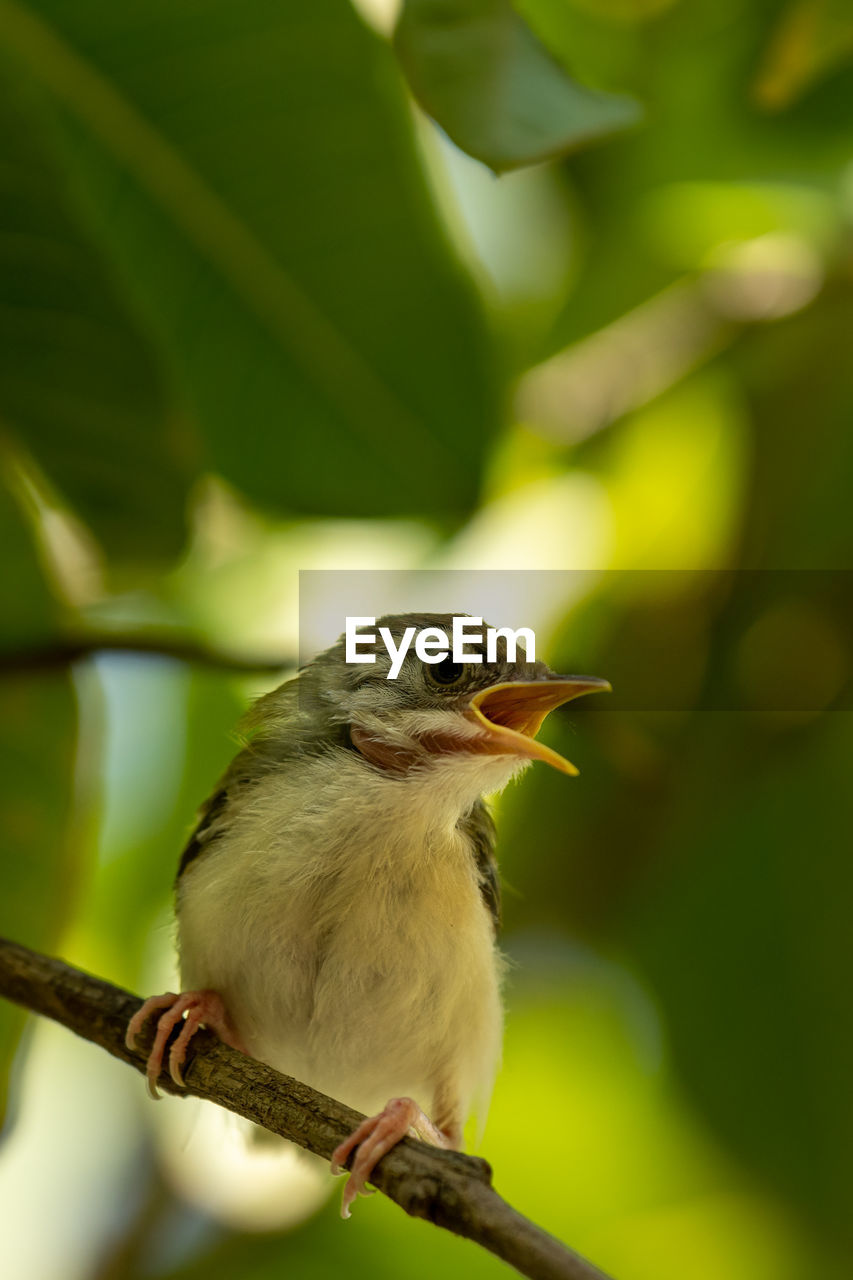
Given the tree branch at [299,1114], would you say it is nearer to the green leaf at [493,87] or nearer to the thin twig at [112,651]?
the thin twig at [112,651]

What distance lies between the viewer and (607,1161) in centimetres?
265

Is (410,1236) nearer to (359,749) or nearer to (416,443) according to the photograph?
(359,749)

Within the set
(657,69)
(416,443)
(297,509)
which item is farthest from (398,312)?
(657,69)

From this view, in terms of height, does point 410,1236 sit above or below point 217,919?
below

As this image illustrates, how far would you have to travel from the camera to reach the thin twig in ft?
6.00

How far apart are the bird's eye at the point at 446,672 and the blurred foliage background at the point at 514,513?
0.22 m

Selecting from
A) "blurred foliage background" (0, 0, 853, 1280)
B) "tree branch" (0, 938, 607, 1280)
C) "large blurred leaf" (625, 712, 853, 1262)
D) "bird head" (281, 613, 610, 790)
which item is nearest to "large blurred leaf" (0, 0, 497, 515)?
"blurred foliage background" (0, 0, 853, 1280)

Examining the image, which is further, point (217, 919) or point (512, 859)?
point (512, 859)

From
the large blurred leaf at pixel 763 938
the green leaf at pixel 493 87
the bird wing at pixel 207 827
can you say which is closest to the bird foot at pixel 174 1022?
the bird wing at pixel 207 827

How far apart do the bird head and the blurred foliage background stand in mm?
137

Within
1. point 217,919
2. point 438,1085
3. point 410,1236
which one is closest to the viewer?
point 217,919

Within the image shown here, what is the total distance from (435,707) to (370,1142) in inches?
25.2

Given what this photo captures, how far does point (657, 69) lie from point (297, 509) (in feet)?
3.11

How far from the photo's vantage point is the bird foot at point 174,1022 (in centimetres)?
157
